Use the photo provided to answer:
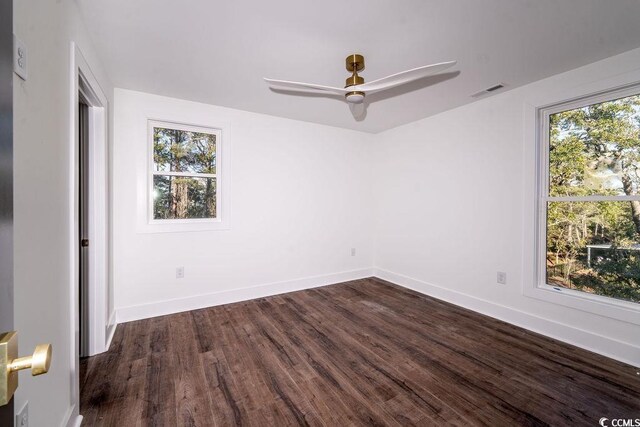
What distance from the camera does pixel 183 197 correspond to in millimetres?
3242

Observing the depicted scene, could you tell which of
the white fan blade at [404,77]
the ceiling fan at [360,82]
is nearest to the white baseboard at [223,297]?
the ceiling fan at [360,82]

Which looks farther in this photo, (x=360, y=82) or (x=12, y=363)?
(x=360, y=82)

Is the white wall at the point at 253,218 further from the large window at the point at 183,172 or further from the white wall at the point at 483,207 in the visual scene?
the white wall at the point at 483,207

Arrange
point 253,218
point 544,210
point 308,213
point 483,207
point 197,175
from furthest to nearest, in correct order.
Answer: point 308,213
point 253,218
point 197,175
point 483,207
point 544,210

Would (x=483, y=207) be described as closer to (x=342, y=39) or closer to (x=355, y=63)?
(x=355, y=63)

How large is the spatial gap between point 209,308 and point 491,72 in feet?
12.4

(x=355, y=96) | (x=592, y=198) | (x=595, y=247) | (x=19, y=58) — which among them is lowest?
(x=595, y=247)

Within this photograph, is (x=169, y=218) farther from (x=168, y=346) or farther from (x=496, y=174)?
(x=496, y=174)

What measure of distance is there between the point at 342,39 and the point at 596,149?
2.47 m

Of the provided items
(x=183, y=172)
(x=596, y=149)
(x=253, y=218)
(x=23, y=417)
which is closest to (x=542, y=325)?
(x=596, y=149)

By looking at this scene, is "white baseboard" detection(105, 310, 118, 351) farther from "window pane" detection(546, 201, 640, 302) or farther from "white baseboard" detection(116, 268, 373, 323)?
"window pane" detection(546, 201, 640, 302)

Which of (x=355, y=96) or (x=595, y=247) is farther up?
(x=355, y=96)

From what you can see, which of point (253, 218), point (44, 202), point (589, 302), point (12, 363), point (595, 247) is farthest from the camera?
point (253, 218)

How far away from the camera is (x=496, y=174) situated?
302cm
